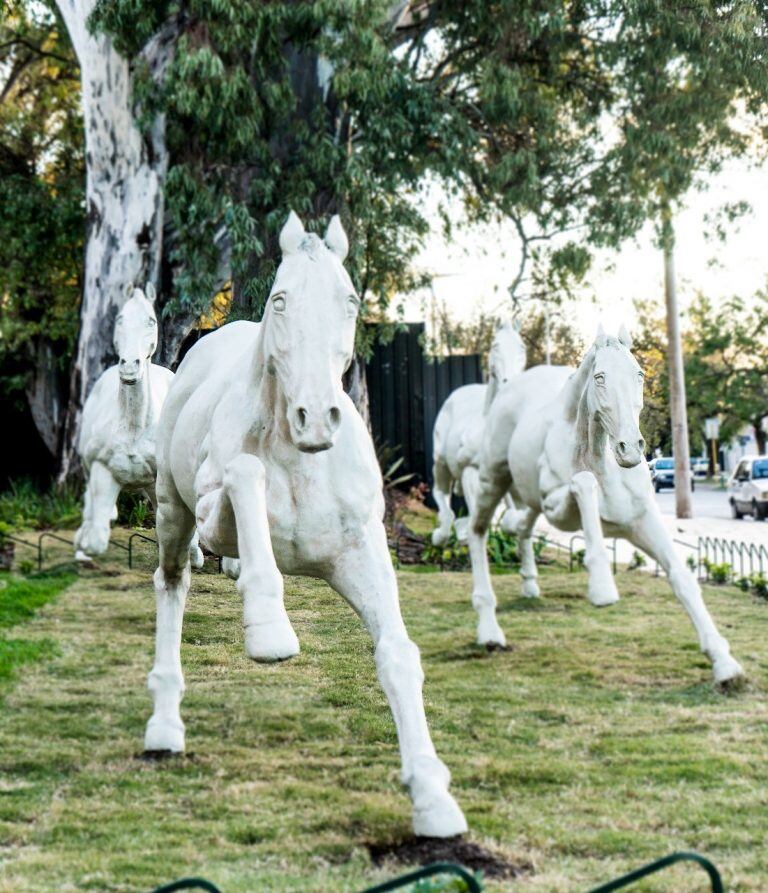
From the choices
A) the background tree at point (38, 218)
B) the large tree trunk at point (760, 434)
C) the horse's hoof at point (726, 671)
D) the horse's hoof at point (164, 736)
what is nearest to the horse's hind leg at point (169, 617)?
the horse's hoof at point (164, 736)

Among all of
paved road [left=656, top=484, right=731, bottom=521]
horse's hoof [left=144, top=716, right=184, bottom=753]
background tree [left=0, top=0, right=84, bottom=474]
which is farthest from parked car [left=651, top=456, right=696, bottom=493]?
background tree [left=0, top=0, right=84, bottom=474]

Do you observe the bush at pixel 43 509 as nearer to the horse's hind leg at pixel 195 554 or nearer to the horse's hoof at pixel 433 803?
the horse's hind leg at pixel 195 554

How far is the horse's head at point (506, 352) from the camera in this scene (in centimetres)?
1046

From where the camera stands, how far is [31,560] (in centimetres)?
1269

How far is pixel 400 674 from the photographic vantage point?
3939 millimetres

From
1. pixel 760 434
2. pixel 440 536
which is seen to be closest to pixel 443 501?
pixel 440 536

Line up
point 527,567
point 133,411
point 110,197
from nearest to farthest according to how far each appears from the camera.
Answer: point 133,411, point 527,567, point 110,197

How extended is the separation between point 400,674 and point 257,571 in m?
0.75

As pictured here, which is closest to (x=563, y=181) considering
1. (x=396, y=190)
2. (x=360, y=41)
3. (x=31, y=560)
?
(x=396, y=190)

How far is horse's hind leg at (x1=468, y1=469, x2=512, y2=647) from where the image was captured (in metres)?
9.34

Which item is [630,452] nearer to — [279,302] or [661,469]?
[279,302]

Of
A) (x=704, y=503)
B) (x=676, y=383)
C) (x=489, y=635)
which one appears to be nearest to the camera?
(x=489, y=635)

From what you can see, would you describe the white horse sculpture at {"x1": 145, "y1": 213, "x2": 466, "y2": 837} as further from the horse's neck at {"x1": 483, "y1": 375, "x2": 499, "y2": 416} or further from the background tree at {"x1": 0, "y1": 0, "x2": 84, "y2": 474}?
the background tree at {"x1": 0, "y1": 0, "x2": 84, "y2": 474}

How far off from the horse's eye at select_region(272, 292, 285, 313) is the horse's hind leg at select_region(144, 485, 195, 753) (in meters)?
1.72
